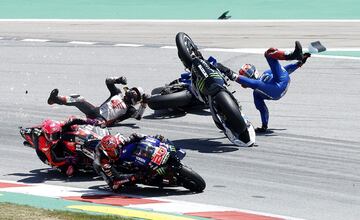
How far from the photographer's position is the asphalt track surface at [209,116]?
12781mm

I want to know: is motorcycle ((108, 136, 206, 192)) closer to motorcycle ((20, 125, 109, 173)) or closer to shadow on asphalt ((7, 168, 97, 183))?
motorcycle ((20, 125, 109, 173))

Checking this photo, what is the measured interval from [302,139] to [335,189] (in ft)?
11.0

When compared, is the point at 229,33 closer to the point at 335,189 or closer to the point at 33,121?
the point at 33,121

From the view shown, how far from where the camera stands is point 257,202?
39.8 ft

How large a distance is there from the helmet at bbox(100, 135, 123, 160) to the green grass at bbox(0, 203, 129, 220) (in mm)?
1542

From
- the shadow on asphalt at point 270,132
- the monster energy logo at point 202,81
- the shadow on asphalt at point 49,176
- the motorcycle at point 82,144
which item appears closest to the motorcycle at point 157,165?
the motorcycle at point 82,144

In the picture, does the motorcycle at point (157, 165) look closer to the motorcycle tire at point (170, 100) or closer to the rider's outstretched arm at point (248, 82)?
the rider's outstretched arm at point (248, 82)

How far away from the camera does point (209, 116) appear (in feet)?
59.2

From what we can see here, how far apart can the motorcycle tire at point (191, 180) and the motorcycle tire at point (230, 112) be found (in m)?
2.81

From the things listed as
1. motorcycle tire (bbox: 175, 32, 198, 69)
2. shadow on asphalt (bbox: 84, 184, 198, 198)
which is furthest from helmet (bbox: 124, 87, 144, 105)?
shadow on asphalt (bbox: 84, 184, 198, 198)

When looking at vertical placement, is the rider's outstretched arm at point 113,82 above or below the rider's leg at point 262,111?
above

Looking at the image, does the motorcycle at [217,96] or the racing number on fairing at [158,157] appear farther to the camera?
the motorcycle at [217,96]

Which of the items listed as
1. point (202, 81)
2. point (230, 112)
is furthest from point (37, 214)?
point (202, 81)
